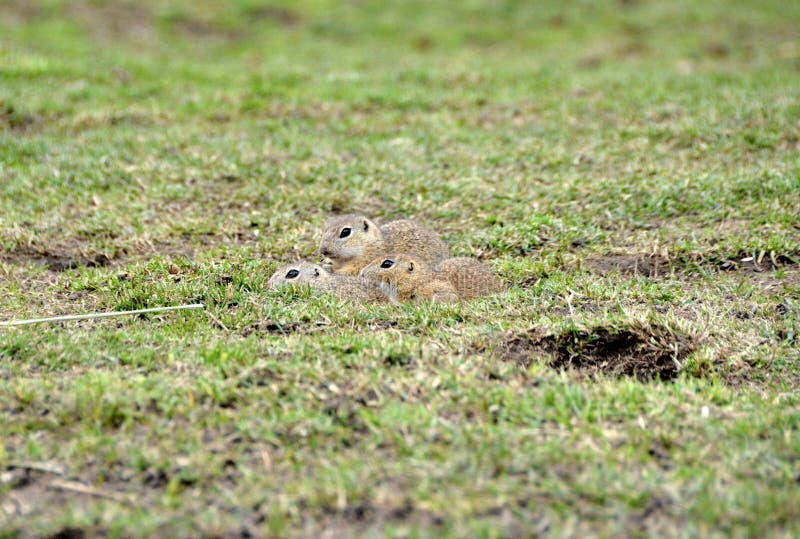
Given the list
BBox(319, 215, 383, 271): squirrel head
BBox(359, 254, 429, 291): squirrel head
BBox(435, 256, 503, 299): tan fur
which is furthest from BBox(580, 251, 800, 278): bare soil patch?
BBox(319, 215, 383, 271): squirrel head

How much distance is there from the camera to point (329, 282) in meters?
5.12

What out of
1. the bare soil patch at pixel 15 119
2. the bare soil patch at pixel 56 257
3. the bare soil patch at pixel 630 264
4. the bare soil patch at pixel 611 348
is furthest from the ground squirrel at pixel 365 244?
the bare soil patch at pixel 15 119

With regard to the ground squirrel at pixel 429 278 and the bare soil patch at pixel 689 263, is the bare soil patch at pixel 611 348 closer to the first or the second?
the ground squirrel at pixel 429 278

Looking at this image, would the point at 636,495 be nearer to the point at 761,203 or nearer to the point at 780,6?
the point at 761,203

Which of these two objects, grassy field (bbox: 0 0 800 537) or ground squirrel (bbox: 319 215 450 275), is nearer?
grassy field (bbox: 0 0 800 537)

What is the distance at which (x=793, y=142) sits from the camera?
25.3 ft

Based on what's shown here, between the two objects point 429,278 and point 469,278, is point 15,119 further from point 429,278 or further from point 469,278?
point 469,278

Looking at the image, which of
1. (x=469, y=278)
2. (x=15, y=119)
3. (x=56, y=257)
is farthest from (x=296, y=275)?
(x=15, y=119)

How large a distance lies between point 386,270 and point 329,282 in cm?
37

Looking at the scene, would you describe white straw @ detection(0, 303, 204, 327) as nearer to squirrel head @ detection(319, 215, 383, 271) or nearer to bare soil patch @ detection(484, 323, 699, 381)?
squirrel head @ detection(319, 215, 383, 271)

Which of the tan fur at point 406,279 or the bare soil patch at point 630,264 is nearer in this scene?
the tan fur at point 406,279

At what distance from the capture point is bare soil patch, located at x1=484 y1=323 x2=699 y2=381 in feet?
13.6

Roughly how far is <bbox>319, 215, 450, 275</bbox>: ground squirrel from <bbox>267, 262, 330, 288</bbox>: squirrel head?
0.37 metres

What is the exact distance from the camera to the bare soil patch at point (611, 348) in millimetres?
4148
